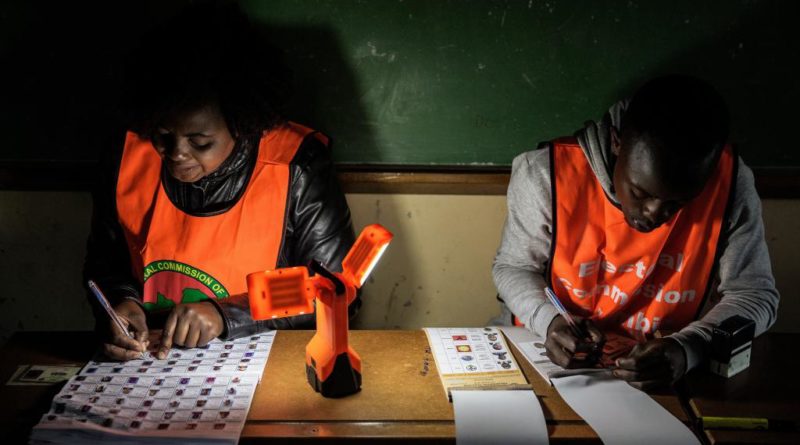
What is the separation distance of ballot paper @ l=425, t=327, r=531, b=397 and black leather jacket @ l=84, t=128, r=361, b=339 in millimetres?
381

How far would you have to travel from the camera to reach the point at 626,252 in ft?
5.92

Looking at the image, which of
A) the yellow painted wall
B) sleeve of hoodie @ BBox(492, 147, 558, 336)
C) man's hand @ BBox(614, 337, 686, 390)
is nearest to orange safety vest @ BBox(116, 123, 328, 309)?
the yellow painted wall

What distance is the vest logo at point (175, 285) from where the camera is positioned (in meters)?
1.88

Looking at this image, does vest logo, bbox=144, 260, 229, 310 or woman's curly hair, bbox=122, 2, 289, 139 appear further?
vest logo, bbox=144, 260, 229, 310

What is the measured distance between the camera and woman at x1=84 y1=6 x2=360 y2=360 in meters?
1.71

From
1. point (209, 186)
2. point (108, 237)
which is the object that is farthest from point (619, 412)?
point (108, 237)

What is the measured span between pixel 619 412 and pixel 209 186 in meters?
1.24

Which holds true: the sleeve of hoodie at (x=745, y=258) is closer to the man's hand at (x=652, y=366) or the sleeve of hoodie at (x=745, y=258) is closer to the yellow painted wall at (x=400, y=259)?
the man's hand at (x=652, y=366)

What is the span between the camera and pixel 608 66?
207 cm

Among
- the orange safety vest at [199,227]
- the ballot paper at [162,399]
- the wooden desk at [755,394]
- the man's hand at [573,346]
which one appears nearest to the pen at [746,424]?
the wooden desk at [755,394]

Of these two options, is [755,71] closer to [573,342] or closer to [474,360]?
[573,342]

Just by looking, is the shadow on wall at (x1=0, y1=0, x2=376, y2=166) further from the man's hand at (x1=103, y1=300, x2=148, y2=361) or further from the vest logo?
the man's hand at (x1=103, y1=300, x2=148, y2=361)

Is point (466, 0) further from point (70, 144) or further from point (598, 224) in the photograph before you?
point (70, 144)

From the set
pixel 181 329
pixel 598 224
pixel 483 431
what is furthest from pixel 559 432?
pixel 181 329
